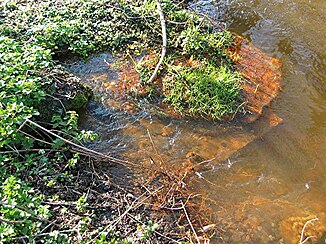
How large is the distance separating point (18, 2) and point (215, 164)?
4573 millimetres

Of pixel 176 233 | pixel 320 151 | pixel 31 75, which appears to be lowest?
pixel 176 233

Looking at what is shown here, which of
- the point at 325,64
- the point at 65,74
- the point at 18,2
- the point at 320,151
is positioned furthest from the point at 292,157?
the point at 18,2

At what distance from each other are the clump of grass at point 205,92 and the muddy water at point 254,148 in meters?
0.22

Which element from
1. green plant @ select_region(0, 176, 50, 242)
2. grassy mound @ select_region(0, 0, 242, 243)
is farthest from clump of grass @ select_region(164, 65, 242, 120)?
green plant @ select_region(0, 176, 50, 242)

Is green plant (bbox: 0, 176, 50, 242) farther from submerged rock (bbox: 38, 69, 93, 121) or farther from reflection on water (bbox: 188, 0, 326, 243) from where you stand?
reflection on water (bbox: 188, 0, 326, 243)

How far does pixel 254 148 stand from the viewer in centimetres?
411

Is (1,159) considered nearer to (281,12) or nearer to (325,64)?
(325,64)

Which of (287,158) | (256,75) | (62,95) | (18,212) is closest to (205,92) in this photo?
(256,75)

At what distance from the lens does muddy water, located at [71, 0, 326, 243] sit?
11.3 ft

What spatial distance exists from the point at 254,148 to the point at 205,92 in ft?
3.54

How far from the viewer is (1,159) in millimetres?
3158

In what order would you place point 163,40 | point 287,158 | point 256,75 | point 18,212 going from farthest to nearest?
point 163,40 < point 256,75 < point 287,158 < point 18,212

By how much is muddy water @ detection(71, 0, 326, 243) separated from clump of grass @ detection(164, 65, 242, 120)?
0.73ft

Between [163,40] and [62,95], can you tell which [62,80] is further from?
[163,40]
